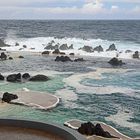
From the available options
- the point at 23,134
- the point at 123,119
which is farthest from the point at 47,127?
the point at 123,119

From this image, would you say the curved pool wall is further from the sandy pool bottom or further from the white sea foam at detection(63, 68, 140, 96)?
the white sea foam at detection(63, 68, 140, 96)

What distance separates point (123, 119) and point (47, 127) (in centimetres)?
1187

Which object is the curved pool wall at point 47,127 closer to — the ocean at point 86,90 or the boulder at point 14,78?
the ocean at point 86,90

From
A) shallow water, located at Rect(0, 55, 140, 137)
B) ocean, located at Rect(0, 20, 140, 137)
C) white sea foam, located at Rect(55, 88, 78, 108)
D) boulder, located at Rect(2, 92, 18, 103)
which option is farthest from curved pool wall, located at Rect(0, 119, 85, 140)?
boulder, located at Rect(2, 92, 18, 103)

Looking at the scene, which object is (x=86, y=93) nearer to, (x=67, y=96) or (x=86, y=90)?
(x=86, y=90)

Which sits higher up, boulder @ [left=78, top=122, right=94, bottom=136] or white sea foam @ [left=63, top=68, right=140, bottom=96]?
boulder @ [left=78, top=122, right=94, bottom=136]

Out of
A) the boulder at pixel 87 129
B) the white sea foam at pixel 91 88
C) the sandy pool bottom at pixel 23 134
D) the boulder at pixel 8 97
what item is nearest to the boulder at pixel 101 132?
the boulder at pixel 87 129

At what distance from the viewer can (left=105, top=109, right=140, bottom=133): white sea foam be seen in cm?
2220

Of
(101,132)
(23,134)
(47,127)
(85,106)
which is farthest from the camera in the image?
(85,106)

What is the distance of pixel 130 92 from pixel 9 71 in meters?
14.8

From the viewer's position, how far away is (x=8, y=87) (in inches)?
1270

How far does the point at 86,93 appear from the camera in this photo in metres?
30.5

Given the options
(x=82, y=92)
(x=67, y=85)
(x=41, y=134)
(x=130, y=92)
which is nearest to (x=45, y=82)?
(x=67, y=85)

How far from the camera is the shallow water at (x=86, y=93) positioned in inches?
933
